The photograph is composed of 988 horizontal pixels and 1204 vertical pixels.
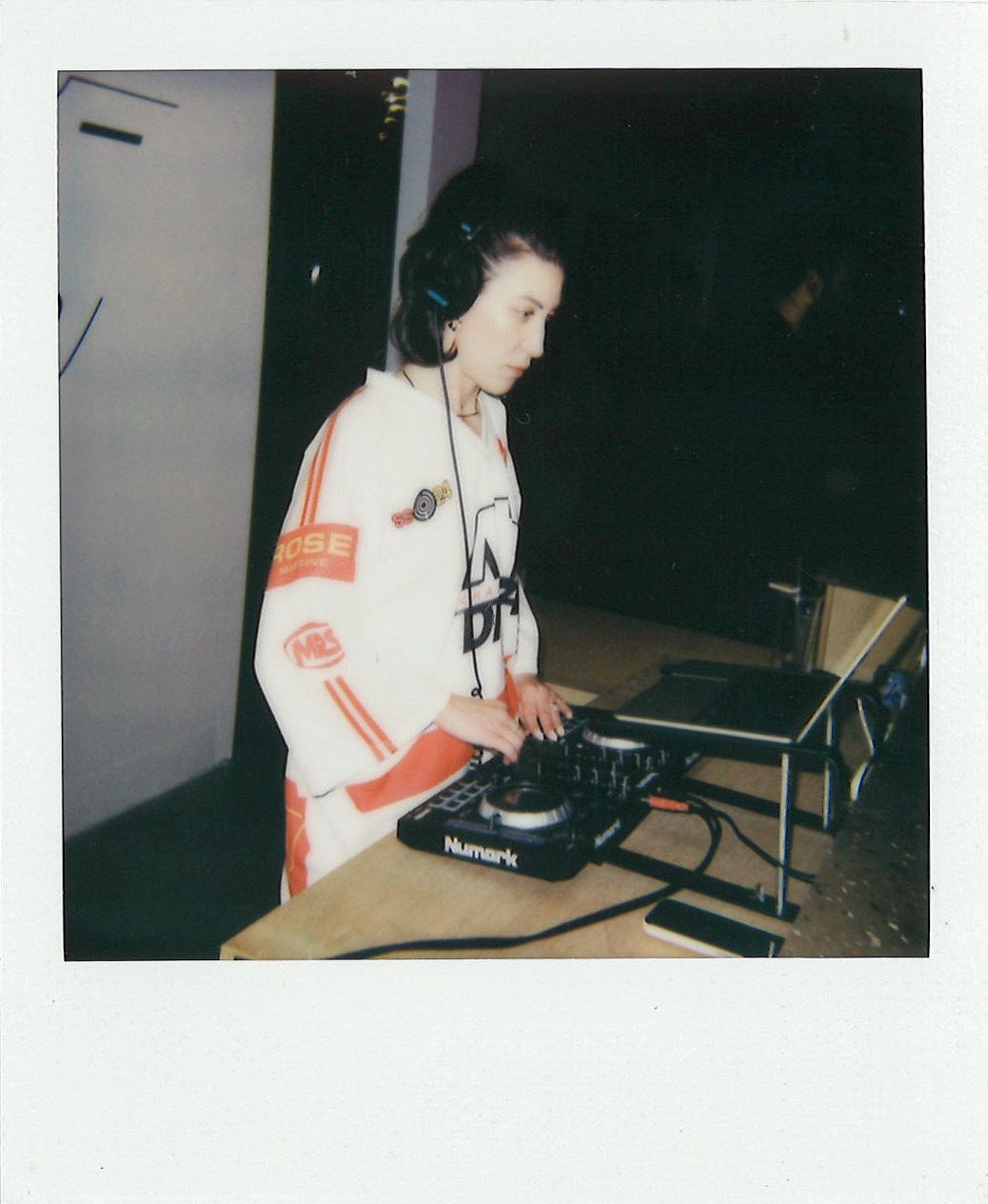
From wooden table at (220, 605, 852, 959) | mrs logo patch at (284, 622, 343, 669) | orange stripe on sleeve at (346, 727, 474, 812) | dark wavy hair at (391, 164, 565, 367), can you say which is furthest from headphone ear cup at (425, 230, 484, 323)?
wooden table at (220, 605, 852, 959)

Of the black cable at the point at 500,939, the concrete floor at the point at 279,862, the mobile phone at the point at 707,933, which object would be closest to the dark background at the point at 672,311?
the concrete floor at the point at 279,862

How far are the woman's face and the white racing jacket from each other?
58 millimetres

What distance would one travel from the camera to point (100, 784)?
1.12m

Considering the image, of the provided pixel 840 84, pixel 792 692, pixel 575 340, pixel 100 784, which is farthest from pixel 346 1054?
pixel 840 84

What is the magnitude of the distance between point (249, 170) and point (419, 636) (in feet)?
2.29

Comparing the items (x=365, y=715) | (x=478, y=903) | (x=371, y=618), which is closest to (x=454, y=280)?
(x=371, y=618)

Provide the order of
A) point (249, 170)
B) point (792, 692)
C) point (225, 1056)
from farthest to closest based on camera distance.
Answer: point (249, 170) → point (225, 1056) → point (792, 692)

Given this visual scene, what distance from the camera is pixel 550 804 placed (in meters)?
0.87

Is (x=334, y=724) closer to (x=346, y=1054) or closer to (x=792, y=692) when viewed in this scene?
(x=346, y=1054)

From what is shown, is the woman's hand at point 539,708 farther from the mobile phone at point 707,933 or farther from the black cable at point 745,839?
the mobile phone at point 707,933

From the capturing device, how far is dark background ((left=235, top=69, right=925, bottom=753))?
1.10m

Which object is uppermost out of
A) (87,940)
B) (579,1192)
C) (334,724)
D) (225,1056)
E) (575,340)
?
(575,340)

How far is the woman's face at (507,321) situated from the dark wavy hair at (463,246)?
12 millimetres

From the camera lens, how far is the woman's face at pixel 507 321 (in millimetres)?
1059
